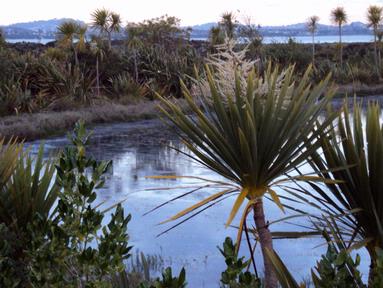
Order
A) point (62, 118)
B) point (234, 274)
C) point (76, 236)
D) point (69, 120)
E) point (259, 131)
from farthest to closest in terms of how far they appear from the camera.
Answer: point (69, 120) → point (62, 118) → point (259, 131) → point (76, 236) → point (234, 274)

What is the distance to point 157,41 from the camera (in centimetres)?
3669

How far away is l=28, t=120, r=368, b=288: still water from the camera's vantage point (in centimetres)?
718

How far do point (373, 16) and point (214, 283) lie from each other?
1413 inches

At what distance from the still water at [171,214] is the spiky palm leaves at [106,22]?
1291cm

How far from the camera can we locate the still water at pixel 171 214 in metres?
7.18

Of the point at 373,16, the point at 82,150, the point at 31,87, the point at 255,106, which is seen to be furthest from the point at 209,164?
the point at 373,16

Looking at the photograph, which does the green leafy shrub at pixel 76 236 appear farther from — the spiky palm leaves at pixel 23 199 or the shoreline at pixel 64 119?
the shoreline at pixel 64 119

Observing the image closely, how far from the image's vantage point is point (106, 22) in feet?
94.1

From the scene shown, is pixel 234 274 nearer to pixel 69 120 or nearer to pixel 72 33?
pixel 69 120

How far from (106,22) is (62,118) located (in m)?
10.7

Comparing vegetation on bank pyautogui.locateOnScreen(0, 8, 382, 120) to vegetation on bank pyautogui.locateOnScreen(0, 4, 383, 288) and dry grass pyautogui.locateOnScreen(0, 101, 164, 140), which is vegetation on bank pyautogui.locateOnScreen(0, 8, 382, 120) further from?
vegetation on bank pyautogui.locateOnScreen(0, 4, 383, 288)

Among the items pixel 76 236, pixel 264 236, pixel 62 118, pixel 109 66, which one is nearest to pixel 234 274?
pixel 76 236

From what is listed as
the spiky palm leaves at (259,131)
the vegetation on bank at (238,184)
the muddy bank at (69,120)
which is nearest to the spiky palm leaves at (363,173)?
the vegetation on bank at (238,184)

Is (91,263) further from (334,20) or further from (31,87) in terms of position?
(334,20)
